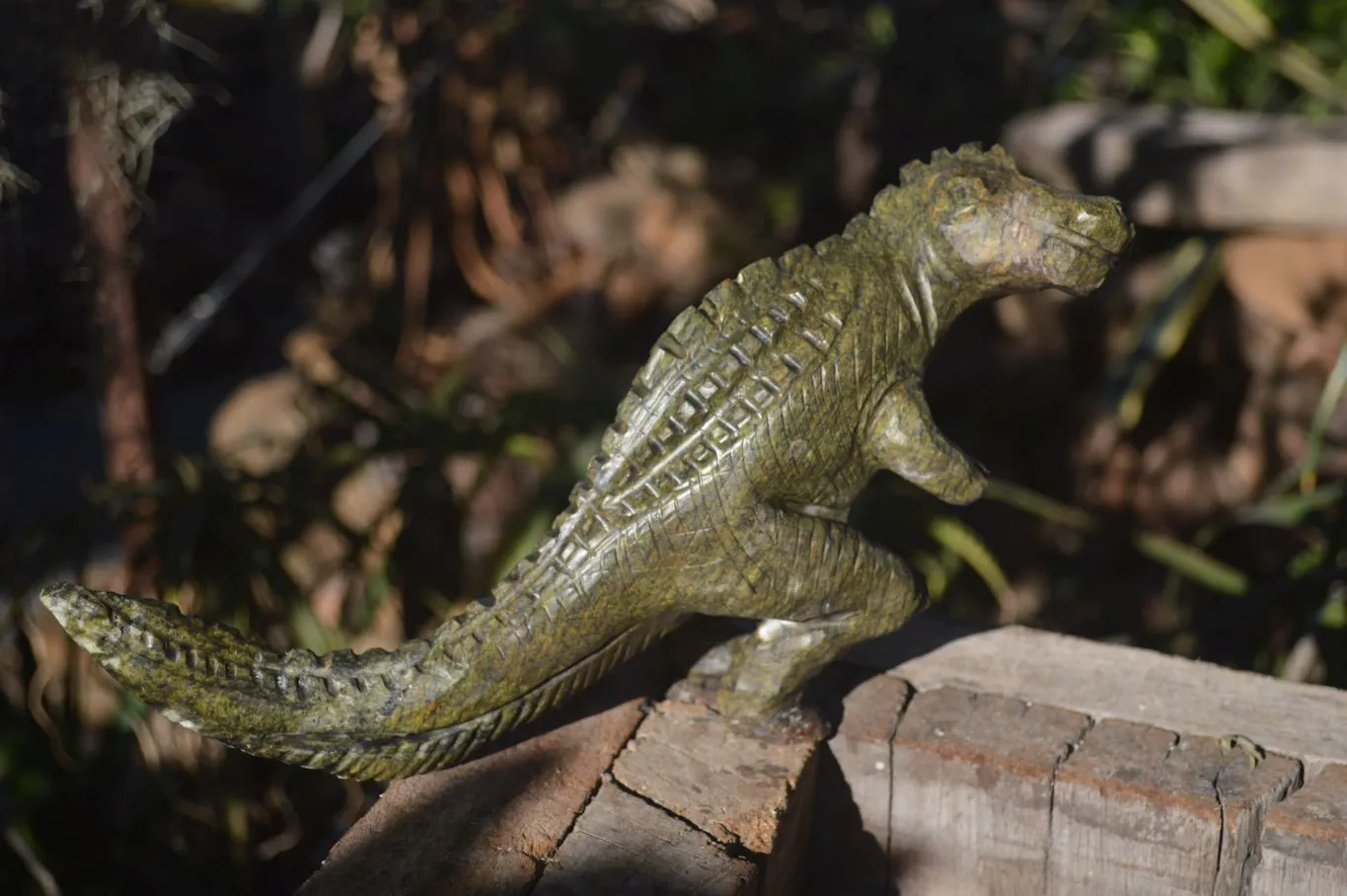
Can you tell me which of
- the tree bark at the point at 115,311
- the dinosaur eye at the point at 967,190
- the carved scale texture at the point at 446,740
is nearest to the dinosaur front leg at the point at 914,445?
the dinosaur eye at the point at 967,190

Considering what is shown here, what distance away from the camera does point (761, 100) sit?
5613 millimetres

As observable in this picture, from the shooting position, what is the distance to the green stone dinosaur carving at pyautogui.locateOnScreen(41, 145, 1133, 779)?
1.68 m

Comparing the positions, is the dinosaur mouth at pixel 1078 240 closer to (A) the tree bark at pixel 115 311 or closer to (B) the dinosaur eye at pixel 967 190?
(B) the dinosaur eye at pixel 967 190

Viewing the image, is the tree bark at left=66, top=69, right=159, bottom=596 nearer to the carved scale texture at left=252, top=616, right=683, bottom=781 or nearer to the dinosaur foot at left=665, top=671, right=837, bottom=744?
the carved scale texture at left=252, top=616, right=683, bottom=781

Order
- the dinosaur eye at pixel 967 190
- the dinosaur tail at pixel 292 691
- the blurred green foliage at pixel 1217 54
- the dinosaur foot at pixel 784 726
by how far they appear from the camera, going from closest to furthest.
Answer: the dinosaur tail at pixel 292 691 < the dinosaur eye at pixel 967 190 < the dinosaur foot at pixel 784 726 < the blurred green foliage at pixel 1217 54

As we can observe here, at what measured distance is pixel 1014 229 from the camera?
179 cm

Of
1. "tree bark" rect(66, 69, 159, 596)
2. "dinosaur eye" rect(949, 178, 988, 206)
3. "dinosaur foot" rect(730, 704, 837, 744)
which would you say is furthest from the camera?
"tree bark" rect(66, 69, 159, 596)

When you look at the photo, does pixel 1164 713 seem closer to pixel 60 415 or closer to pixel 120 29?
pixel 120 29

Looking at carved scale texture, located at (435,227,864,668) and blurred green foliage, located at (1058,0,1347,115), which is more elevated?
blurred green foliage, located at (1058,0,1347,115)

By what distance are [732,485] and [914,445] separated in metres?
0.26

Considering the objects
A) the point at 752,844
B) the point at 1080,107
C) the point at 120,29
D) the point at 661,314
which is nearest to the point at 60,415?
the point at 661,314

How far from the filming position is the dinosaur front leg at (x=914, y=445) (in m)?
1.82

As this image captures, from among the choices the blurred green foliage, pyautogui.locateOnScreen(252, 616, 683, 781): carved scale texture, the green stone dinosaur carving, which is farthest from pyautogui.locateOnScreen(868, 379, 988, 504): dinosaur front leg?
the blurred green foliage

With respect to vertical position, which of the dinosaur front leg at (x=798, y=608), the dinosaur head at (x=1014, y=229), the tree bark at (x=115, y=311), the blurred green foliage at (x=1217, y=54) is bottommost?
the tree bark at (x=115, y=311)
